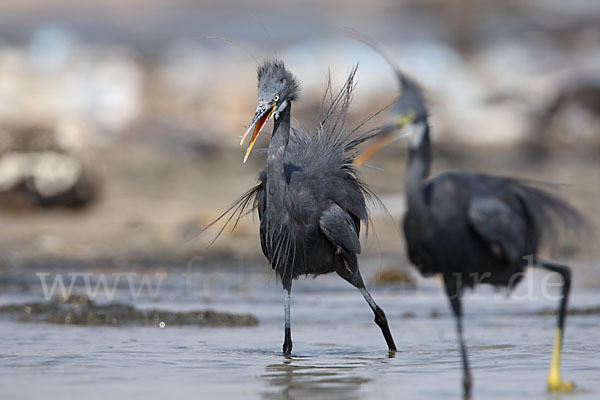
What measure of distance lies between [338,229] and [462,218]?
1.95 meters

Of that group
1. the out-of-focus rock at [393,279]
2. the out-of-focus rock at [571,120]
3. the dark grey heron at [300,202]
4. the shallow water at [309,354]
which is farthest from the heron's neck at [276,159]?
the out-of-focus rock at [571,120]

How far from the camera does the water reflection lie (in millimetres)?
5762

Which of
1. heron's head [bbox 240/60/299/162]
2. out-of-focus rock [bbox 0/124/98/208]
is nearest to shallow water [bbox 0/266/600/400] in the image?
heron's head [bbox 240/60/299/162]

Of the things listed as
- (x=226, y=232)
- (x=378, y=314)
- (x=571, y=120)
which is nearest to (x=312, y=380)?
(x=378, y=314)

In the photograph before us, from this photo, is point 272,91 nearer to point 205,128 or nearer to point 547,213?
point 547,213

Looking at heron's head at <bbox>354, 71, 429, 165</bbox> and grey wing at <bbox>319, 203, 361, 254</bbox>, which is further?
grey wing at <bbox>319, 203, 361, 254</bbox>

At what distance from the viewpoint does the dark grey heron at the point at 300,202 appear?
Answer: 23.3 ft

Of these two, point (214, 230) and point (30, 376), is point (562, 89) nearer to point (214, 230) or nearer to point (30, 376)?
point (214, 230)

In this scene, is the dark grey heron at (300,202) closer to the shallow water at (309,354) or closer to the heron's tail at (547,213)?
the shallow water at (309,354)

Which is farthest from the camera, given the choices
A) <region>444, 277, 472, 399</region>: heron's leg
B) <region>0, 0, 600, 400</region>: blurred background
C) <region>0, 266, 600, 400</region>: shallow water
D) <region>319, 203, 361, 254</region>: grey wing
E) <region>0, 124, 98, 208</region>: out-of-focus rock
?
<region>0, 124, 98, 208</region>: out-of-focus rock

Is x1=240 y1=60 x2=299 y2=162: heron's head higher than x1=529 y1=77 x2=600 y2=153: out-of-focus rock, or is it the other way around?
x1=529 y1=77 x2=600 y2=153: out-of-focus rock

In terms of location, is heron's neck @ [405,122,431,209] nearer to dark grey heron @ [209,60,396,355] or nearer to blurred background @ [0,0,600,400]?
blurred background @ [0,0,600,400]

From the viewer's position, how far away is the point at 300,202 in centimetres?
722

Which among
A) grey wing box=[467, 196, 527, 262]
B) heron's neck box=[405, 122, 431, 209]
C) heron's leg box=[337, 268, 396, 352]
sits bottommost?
heron's leg box=[337, 268, 396, 352]
